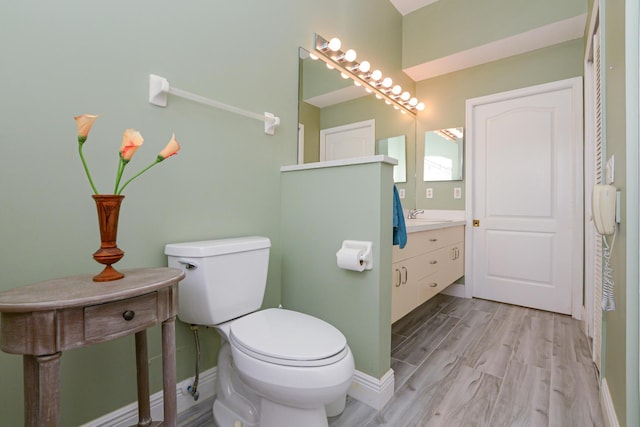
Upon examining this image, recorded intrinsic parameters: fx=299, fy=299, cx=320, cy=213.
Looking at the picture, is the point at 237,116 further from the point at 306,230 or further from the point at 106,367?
the point at 106,367

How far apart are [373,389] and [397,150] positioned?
2156 millimetres

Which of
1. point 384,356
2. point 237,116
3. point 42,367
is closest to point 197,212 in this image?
point 237,116

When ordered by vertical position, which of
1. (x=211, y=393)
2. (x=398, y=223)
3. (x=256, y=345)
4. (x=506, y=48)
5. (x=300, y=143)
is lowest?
(x=211, y=393)

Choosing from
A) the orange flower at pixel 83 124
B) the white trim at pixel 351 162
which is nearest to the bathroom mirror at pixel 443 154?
the white trim at pixel 351 162

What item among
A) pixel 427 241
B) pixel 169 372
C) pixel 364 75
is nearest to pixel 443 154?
pixel 364 75

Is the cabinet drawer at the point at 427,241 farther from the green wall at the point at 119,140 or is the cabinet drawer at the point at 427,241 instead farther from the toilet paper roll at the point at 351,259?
the green wall at the point at 119,140

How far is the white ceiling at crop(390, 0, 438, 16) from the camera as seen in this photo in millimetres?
2834

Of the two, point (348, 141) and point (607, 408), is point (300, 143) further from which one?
point (607, 408)

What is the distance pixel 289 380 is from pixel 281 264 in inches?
34.3

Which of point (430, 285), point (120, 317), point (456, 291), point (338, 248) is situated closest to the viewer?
point (120, 317)

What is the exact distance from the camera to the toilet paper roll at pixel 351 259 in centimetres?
135

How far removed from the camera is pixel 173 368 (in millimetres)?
949

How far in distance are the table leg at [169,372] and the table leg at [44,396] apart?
0.27 meters

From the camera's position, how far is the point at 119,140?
1148 millimetres
